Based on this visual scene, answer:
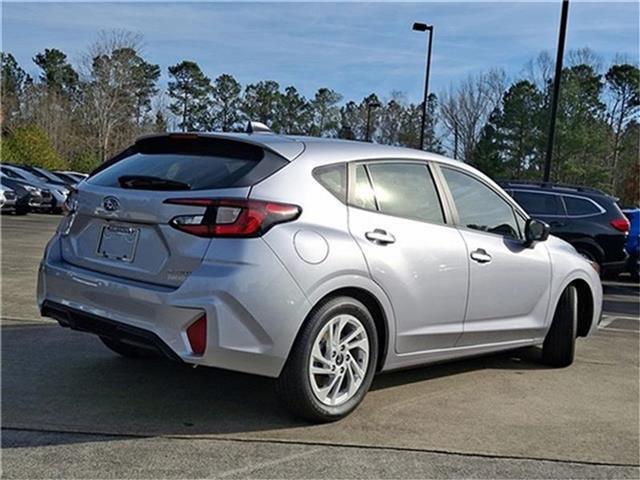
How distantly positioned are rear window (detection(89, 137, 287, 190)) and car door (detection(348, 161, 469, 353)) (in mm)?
653

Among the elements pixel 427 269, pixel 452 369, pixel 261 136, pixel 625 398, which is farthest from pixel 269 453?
pixel 625 398

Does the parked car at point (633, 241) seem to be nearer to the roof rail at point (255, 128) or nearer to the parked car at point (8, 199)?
the roof rail at point (255, 128)

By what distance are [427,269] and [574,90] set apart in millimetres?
44275

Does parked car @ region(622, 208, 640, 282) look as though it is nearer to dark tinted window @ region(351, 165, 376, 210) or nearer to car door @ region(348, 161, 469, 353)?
car door @ region(348, 161, 469, 353)

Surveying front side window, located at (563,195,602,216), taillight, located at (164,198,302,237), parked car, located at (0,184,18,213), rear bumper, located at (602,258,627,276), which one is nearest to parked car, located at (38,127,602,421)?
taillight, located at (164,198,302,237)

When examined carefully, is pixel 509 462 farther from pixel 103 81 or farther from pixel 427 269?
pixel 103 81

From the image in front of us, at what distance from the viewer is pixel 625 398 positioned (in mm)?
4953

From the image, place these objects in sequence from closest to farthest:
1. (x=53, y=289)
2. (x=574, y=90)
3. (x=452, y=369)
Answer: (x=53, y=289), (x=452, y=369), (x=574, y=90)

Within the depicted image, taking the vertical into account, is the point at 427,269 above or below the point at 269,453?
above

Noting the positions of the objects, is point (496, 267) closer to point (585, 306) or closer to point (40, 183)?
point (585, 306)

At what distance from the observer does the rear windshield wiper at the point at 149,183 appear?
379 centimetres

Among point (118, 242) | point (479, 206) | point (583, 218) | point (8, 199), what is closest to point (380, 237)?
point (479, 206)

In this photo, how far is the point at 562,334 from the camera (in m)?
5.63

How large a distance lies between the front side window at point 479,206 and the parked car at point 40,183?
62.3 feet
